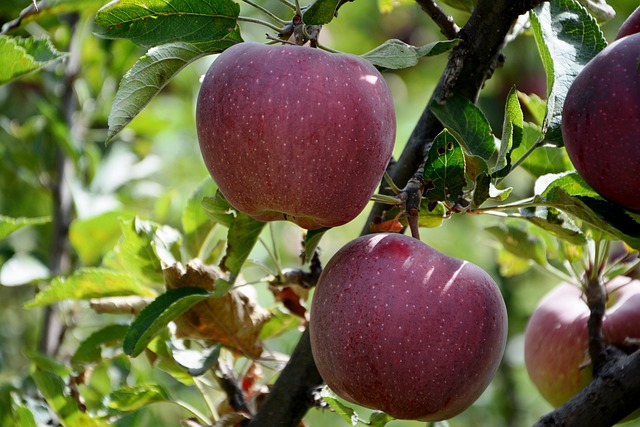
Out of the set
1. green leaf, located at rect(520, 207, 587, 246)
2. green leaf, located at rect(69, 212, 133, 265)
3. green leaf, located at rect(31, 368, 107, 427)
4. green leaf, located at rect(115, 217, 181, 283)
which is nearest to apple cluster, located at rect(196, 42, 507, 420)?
green leaf, located at rect(520, 207, 587, 246)

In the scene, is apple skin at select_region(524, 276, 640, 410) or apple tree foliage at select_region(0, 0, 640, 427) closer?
apple tree foliage at select_region(0, 0, 640, 427)

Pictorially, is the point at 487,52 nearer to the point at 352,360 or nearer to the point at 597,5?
the point at 597,5

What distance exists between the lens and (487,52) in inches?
34.1

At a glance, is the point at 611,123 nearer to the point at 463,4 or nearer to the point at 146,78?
the point at 463,4

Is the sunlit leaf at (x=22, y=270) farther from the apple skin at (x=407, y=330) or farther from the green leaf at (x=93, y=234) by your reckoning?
the apple skin at (x=407, y=330)

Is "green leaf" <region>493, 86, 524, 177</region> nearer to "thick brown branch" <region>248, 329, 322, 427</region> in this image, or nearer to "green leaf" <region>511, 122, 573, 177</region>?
"green leaf" <region>511, 122, 573, 177</region>

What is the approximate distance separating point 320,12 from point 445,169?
0.66ft

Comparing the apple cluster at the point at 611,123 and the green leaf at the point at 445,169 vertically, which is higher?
the apple cluster at the point at 611,123

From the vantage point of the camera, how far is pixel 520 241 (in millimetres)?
1118

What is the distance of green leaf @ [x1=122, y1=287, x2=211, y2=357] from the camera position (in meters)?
0.86

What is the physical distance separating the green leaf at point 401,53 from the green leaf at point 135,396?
53 cm

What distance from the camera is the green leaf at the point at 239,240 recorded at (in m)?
0.91

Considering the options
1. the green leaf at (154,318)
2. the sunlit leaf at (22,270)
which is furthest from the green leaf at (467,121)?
the sunlit leaf at (22,270)

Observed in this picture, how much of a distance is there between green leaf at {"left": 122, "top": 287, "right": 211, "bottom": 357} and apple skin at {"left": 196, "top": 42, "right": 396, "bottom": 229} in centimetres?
19
